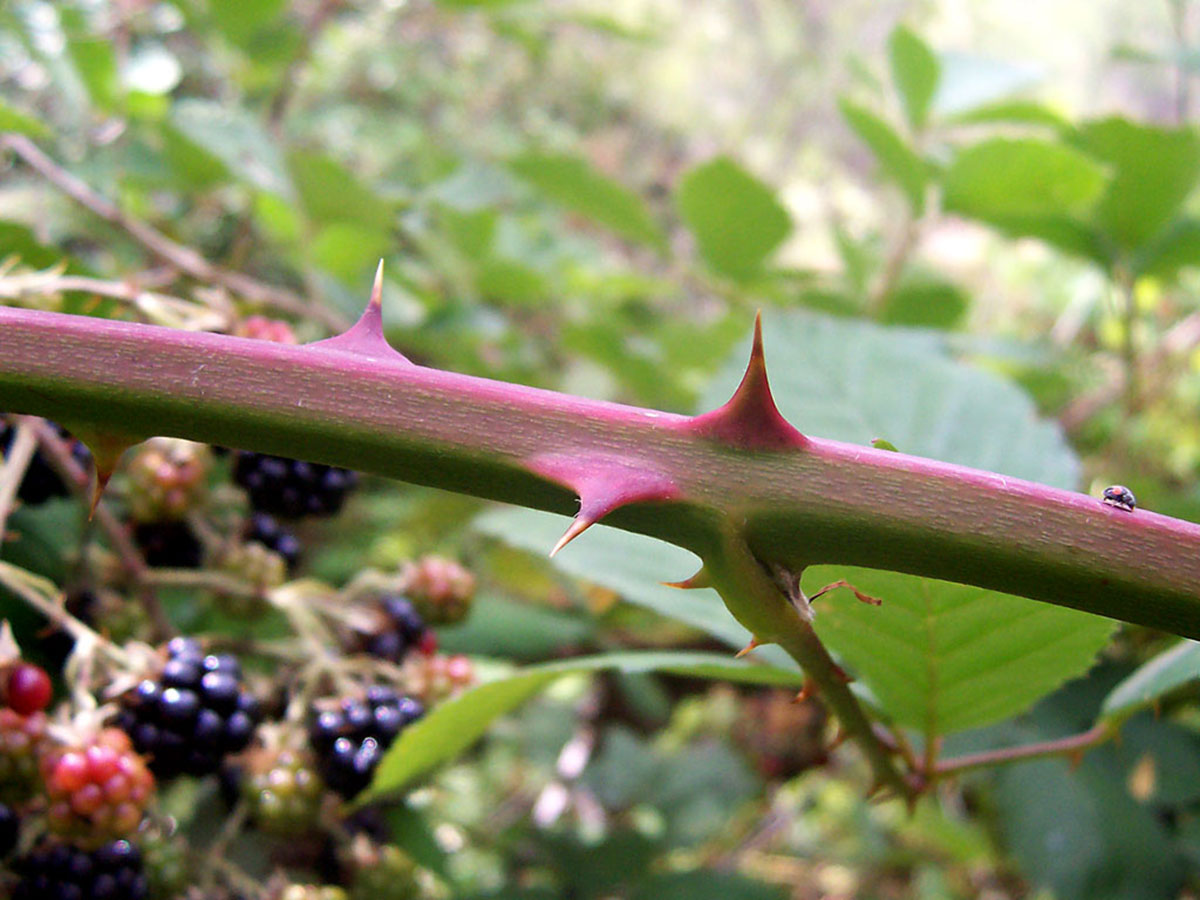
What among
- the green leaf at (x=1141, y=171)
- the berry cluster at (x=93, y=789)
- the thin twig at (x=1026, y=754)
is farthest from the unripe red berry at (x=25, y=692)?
the green leaf at (x=1141, y=171)

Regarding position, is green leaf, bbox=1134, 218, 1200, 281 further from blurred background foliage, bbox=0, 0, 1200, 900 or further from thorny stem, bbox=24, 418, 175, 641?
thorny stem, bbox=24, 418, 175, 641

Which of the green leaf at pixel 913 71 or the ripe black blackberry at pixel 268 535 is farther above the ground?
the green leaf at pixel 913 71

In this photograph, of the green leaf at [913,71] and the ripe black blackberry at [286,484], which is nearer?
the ripe black blackberry at [286,484]

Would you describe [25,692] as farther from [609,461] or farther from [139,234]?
[139,234]

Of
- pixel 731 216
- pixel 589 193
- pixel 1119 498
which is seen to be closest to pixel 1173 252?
pixel 731 216

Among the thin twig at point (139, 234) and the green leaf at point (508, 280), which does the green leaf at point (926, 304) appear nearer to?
the green leaf at point (508, 280)

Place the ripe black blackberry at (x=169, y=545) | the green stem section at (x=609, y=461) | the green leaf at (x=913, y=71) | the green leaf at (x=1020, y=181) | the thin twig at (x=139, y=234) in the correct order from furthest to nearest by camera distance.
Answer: the green leaf at (x=913, y=71) < the green leaf at (x=1020, y=181) < the thin twig at (x=139, y=234) < the ripe black blackberry at (x=169, y=545) < the green stem section at (x=609, y=461)

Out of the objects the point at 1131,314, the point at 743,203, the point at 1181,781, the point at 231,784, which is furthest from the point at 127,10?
the point at 1181,781
